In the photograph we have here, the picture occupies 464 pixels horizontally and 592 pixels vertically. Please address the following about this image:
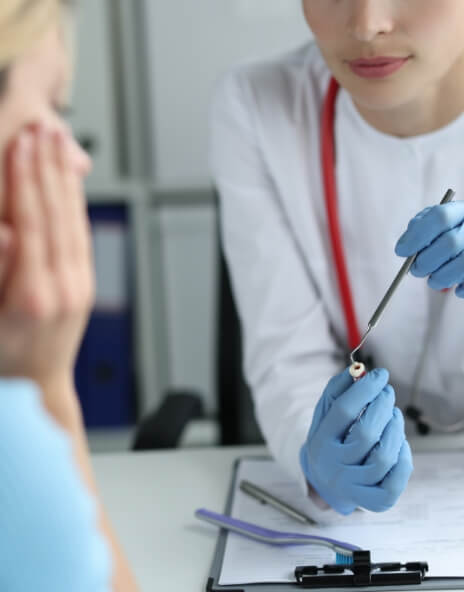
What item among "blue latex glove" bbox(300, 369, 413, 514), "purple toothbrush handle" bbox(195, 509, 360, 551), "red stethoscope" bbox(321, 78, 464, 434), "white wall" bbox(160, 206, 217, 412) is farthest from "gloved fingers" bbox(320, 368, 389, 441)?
"white wall" bbox(160, 206, 217, 412)

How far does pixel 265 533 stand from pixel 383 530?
11 cm

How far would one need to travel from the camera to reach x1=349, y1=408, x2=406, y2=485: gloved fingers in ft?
2.39

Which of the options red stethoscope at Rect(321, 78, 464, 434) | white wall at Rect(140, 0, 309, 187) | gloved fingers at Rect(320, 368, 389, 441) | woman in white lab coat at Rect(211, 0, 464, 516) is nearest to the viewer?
gloved fingers at Rect(320, 368, 389, 441)

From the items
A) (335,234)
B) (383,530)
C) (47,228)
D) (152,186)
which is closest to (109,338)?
(152,186)

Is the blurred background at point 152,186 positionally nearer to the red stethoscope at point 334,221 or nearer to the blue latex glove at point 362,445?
the red stethoscope at point 334,221

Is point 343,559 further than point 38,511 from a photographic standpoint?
Yes

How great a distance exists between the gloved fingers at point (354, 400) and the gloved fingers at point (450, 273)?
12 centimetres

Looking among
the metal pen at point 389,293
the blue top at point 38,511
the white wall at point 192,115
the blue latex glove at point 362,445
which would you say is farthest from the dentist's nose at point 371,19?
the white wall at point 192,115

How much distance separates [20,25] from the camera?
1.34ft

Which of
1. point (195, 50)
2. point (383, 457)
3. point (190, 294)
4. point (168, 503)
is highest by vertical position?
point (195, 50)

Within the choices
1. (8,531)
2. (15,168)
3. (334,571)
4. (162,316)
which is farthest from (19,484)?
(162,316)

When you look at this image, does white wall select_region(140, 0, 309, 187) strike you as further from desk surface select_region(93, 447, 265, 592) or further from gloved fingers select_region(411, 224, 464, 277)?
gloved fingers select_region(411, 224, 464, 277)

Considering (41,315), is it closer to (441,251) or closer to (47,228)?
(47,228)

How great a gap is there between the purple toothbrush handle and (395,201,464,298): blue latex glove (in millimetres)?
269
